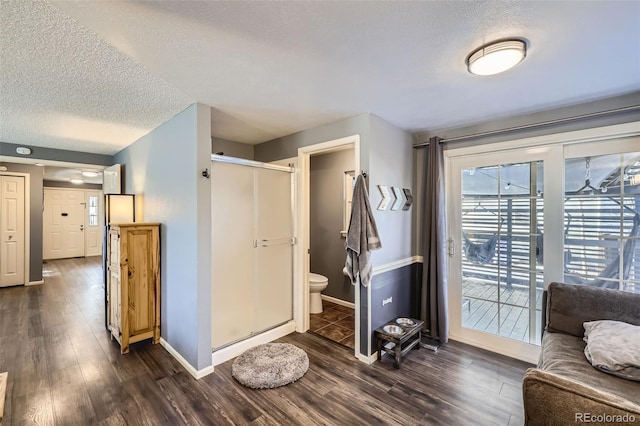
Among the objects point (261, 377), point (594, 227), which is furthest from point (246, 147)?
point (594, 227)

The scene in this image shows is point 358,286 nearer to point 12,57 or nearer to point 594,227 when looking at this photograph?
point 594,227

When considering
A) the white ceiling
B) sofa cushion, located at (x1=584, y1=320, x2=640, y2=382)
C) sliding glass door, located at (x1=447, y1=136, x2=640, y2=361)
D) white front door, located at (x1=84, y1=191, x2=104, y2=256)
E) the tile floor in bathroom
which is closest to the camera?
the white ceiling

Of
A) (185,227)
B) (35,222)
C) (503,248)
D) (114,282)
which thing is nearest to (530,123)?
(503,248)

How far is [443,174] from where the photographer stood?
2984mm

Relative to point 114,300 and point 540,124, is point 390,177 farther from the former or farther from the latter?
point 114,300

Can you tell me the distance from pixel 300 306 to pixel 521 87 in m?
2.96

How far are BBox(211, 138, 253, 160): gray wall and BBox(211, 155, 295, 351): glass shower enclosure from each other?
3.17 ft

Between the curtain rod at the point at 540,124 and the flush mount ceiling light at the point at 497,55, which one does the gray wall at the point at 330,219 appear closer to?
the curtain rod at the point at 540,124

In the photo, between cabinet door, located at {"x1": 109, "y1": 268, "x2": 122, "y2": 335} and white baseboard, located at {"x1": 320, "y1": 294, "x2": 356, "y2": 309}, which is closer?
cabinet door, located at {"x1": 109, "y1": 268, "x2": 122, "y2": 335}

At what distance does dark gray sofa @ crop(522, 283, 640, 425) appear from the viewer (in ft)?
2.70

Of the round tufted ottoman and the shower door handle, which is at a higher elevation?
the shower door handle

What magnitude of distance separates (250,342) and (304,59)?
2.62 m

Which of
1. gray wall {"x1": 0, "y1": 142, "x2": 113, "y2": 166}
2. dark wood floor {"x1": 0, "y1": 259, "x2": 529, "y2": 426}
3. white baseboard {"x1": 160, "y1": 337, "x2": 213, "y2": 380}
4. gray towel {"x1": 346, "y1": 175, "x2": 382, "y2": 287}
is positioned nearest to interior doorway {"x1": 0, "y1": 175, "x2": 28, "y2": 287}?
gray wall {"x1": 0, "y1": 142, "x2": 113, "y2": 166}

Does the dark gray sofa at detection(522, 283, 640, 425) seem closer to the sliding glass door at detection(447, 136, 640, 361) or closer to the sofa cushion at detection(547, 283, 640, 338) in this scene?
the sofa cushion at detection(547, 283, 640, 338)
